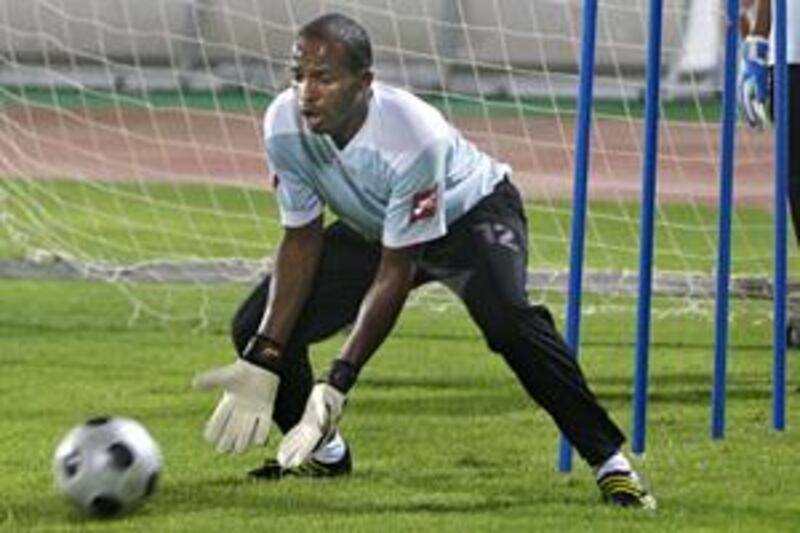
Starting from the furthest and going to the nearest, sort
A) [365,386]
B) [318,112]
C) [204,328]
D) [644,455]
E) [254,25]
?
[254,25]
[204,328]
[365,386]
[644,455]
[318,112]

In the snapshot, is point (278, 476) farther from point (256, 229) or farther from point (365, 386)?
point (256, 229)

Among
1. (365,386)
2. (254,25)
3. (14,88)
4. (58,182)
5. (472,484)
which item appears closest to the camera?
Answer: (472,484)

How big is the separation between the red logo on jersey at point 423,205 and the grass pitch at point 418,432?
0.88 metres

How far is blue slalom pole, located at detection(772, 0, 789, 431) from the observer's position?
9.29m

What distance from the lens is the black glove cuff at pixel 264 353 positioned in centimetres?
784

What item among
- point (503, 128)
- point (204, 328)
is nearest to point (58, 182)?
point (503, 128)

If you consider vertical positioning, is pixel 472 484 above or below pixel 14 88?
above

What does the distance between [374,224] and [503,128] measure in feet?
42.4

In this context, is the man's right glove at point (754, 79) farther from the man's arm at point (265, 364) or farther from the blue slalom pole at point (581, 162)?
the man's arm at point (265, 364)

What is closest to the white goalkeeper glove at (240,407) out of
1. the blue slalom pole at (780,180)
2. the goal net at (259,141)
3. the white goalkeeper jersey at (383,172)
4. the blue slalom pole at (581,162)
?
the white goalkeeper jersey at (383,172)

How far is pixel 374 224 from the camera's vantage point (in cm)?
804

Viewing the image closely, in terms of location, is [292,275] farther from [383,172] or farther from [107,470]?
[107,470]

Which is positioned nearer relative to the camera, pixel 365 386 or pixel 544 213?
pixel 365 386

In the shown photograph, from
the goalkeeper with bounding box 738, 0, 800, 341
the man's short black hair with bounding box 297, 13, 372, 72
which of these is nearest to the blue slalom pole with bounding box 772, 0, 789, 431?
the goalkeeper with bounding box 738, 0, 800, 341
